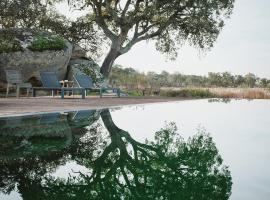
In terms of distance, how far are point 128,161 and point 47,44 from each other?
58.3ft

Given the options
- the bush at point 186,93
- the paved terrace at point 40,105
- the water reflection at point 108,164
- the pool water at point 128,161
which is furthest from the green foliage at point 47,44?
the water reflection at point 108,164

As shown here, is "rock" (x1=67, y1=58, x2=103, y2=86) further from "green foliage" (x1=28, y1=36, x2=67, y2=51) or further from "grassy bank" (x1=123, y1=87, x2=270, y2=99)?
"grassy bank" (x1=123, y1=87, x2=270, y2=99)

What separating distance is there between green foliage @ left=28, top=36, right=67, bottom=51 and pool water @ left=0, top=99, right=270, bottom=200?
13102 mm

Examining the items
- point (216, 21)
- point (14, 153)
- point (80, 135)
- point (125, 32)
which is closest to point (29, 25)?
point (125, 32)

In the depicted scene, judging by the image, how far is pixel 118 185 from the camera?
3871mm

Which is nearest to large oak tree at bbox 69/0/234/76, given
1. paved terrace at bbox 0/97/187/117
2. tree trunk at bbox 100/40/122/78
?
tree trunk at bbox 100/40/122/78

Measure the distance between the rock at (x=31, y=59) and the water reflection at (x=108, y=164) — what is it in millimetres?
13089

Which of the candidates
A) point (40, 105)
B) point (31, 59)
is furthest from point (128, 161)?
point (31, 59)

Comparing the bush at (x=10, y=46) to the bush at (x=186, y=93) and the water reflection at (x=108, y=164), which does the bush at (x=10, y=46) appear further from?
the water reflection at (x=108, y=164)

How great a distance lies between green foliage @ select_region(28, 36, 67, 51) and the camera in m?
21.4

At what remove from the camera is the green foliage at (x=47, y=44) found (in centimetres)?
2137

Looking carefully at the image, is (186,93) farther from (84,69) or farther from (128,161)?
(128,161)

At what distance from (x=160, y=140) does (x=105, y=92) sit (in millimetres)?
17278

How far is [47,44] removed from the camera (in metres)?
21.8
